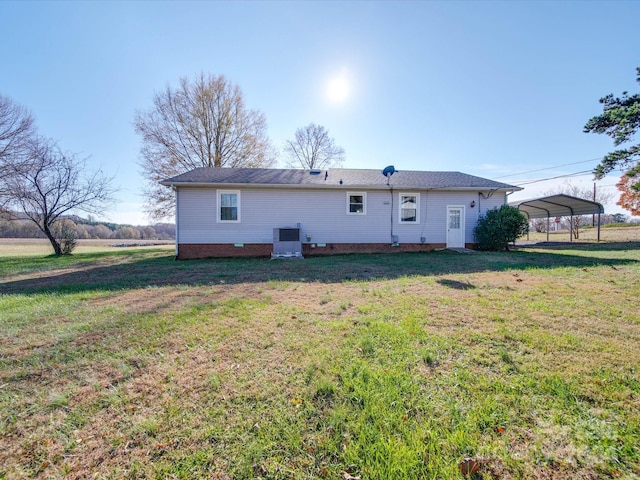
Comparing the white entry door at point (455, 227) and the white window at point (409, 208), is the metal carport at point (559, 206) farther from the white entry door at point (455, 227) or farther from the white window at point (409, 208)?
the white window at point (409, 208)

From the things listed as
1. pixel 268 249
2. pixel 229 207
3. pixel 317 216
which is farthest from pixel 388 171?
pixel 229 207

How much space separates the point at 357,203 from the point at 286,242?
383cm

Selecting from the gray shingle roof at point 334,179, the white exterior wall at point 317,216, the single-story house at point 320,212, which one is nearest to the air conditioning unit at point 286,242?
the single-story house at point 320,212

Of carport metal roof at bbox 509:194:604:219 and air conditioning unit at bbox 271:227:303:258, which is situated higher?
carport metal roof at bbox 509:194:604:219

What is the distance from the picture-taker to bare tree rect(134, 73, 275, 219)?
18.9m

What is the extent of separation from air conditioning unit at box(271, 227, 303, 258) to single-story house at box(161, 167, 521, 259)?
0.04 meters

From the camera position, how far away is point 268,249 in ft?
37.9

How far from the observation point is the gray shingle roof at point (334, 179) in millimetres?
11133

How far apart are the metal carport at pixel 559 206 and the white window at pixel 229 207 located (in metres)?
16.2

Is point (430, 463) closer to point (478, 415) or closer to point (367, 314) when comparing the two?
point (478, 415)

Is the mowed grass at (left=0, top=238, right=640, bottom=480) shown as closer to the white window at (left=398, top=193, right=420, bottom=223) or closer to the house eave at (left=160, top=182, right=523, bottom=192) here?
the house eave at (left=160, top=182, right=523, bottom=192)

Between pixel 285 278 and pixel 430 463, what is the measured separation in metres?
5.33

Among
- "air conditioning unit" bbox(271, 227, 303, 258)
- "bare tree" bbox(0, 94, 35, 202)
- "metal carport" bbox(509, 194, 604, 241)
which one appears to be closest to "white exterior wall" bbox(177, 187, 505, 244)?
"air conditioning unit" bbox(271, 227, 303, 258)

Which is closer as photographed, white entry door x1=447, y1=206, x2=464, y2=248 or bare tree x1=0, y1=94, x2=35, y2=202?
white entry door x1=447, y1=206, x2=464, y2=248
